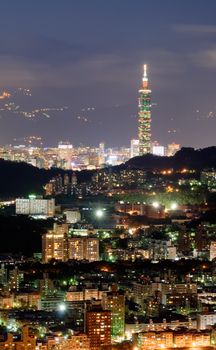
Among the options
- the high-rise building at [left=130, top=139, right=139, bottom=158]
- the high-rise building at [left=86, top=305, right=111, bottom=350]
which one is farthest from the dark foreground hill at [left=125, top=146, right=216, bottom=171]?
the high-rise building at [left=86, top=305, right=111, bottom=350]

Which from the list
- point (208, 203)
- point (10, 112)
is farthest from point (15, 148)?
point (208, 203)

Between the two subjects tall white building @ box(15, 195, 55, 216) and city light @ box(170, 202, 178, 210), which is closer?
tall white building @ box(15, 195, 55, 216)

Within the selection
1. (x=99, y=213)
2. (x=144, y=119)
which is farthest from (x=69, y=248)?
(x=144, y=119)

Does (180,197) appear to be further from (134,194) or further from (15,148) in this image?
(15,148)

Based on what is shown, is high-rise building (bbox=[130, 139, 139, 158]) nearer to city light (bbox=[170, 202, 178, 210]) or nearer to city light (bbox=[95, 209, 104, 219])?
city light (bbox=[170, 202, 178, 210])

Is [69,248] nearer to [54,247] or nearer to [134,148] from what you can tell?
[54,247]

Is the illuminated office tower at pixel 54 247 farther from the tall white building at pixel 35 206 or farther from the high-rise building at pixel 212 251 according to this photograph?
the tall white building at pixel 35 206
